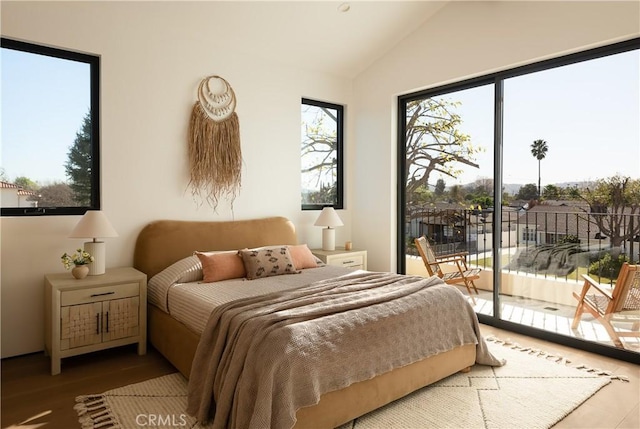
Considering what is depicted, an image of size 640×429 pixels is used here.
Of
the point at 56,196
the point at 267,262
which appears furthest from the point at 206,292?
the point at 56,196

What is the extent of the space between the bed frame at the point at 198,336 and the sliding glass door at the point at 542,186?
46.5 inches

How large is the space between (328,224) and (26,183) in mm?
2701

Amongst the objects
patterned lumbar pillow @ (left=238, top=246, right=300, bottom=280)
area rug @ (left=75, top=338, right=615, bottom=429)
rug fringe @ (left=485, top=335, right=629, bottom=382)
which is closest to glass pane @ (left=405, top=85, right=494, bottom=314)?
rug fringe @ (left=485, top=335, right=629, bottom=382)

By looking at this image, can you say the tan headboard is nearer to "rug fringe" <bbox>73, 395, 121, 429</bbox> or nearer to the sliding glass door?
"rug fringe" <bbox>73, 395, 121, 429</bbox>

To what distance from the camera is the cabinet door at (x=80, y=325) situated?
288cm

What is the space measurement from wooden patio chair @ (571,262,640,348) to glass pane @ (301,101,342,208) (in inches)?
108

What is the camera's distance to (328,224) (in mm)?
4609

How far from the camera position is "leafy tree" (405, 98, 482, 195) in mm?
4309

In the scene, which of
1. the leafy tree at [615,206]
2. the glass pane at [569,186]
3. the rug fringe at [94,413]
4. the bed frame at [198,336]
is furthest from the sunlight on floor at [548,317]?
the rug fringe at [94,413]

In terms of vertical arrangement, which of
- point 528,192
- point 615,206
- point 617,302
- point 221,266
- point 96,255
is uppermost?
point 528,192

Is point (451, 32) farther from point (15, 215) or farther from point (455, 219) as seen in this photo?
point (15, 215)

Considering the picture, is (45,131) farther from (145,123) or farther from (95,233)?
(95,233)

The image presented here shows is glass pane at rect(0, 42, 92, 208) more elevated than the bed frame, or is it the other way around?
glass pane at rect(0, 42, 92, 208)

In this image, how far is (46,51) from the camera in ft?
10.8
